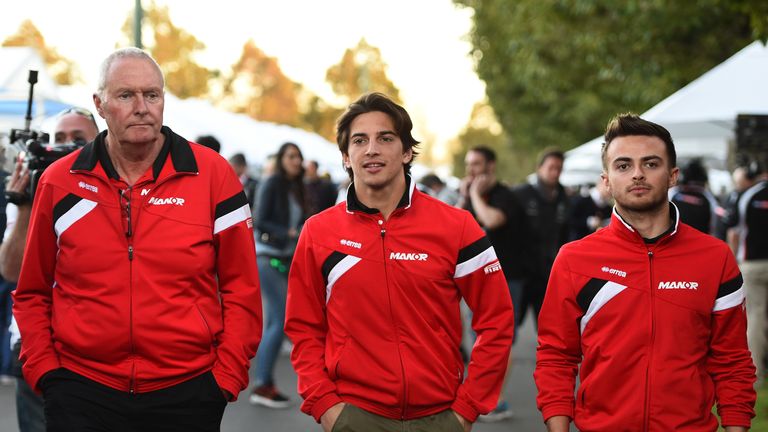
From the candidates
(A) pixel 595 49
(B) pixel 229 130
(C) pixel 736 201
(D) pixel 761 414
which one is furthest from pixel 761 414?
(B) pixel 229 130

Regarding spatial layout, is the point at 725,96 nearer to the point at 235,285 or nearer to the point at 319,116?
the point at 235,285

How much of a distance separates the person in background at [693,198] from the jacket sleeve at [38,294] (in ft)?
20.6

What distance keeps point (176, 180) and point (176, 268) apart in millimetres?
359

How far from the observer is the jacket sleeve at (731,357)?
4.12 m

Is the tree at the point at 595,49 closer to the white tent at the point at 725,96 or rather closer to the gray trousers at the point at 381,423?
the white tent at the point at 725,96

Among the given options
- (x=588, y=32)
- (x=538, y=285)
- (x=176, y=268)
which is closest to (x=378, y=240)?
(x=176, y=268)

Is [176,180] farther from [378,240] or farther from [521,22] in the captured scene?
[521,22]

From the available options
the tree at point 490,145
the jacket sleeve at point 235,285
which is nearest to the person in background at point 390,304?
the jacket sleeve at point 235,285

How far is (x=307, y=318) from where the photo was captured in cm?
454

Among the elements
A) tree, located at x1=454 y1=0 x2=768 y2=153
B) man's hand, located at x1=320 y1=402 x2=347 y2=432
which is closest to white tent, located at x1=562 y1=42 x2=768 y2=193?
tree, located at x1=454 y1=0 x2=768 y2=153

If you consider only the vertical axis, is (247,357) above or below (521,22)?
below

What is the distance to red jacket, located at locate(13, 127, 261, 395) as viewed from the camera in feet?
13.5

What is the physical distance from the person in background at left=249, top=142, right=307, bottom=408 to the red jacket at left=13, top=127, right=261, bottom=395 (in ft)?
17.0

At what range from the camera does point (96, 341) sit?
411 centimetres
